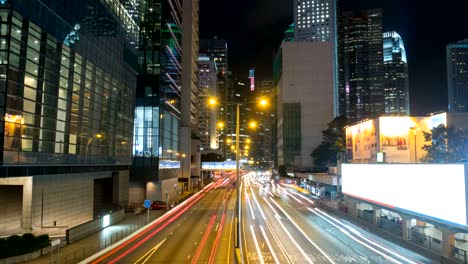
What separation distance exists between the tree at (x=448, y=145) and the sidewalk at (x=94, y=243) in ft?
97.3

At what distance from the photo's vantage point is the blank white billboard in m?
21.9

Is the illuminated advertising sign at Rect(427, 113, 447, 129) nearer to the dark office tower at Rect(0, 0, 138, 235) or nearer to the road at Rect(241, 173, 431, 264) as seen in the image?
the road at Rect(241, 173, 431, 264)

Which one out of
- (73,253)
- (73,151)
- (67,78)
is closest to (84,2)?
(67,78)

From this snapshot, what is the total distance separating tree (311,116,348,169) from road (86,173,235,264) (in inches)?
2749

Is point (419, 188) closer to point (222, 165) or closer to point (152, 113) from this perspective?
point (152, 113)

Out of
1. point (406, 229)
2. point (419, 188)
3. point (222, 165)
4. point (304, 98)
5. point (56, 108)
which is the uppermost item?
point (304, 98)

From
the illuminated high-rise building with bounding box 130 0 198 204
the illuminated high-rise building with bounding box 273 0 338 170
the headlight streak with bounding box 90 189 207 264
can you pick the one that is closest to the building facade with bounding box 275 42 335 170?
the illuminated high-rise building with bounding box 273 0 338 170

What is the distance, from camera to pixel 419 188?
26.6 meters

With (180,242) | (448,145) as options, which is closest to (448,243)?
(448,145)

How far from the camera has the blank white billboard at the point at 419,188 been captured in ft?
71.7

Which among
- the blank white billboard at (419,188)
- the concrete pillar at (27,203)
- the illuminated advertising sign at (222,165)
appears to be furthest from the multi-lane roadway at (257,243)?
the illuminated advertising sign at (222,165)

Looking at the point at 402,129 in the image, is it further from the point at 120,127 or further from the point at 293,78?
the point at 293,78

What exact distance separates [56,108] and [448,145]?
36876mm

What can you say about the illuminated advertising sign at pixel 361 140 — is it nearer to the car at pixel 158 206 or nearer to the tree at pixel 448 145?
the tree at pixel 448 145
